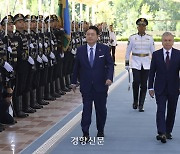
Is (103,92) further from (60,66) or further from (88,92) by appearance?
(60,66)

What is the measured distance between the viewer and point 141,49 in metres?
10.6

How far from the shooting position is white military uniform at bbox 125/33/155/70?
10.5m

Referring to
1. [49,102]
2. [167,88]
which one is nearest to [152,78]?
[167,88]

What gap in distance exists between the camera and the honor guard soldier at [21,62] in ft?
30.3

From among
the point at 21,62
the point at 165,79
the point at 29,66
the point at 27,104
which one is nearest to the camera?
the point at 165,79

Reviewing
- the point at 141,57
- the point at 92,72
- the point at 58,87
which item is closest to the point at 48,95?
the point at 58,87

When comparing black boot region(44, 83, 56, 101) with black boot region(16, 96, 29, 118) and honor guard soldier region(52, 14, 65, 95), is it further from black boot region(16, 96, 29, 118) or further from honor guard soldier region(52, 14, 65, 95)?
black boot region(16, 96, 29, 118)

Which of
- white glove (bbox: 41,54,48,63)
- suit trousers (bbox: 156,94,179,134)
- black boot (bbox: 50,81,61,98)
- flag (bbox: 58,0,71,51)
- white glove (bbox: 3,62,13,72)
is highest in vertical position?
flag (bbox: 58,0,71,51)

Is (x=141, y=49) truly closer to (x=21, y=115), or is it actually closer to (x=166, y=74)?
(x=21, y=115)

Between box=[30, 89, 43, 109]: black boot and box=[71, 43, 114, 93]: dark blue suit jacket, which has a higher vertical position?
box=[71, 43, 114, 93]: dark blue suit jacket

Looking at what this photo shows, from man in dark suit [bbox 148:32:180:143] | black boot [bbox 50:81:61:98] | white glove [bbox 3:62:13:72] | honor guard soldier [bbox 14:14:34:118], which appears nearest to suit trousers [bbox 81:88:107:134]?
man in dark suit [bbox 148:32:180:143]

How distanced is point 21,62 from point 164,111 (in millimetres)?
2761

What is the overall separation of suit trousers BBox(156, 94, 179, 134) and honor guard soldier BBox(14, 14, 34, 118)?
2572 millimetres

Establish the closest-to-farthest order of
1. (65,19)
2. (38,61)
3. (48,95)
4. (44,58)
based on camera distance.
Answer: (38,61), (44,58), (48,95), (65,19)
